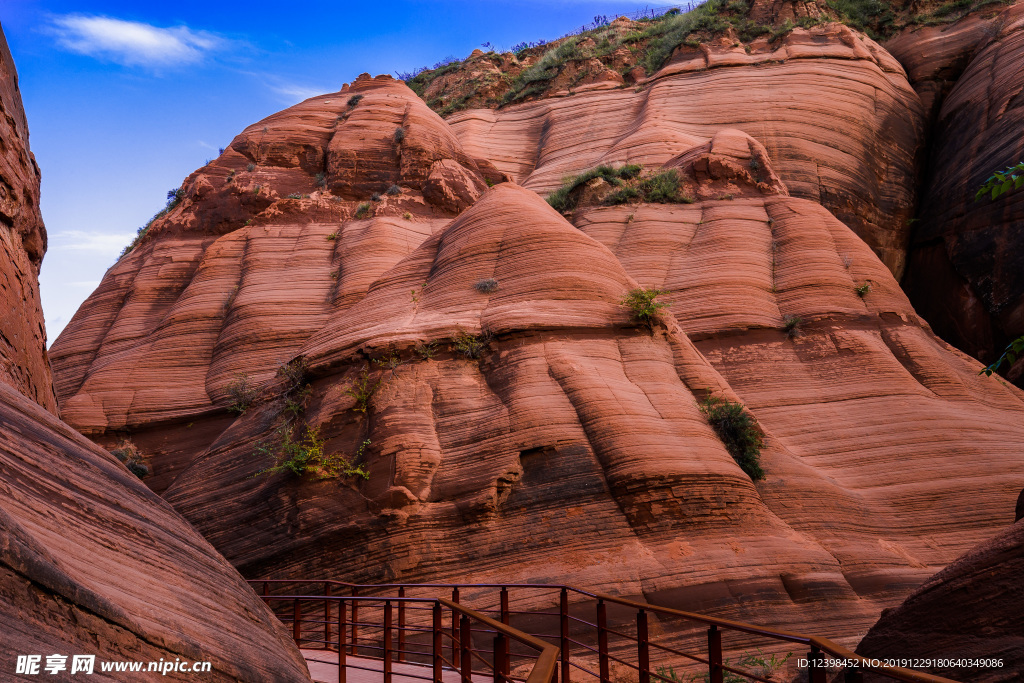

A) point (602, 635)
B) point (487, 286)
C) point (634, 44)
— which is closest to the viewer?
point (602, 635)

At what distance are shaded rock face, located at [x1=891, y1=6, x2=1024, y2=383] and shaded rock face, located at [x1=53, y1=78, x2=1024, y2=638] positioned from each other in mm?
6104

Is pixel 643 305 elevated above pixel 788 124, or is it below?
below

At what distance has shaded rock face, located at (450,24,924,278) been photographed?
2958 cm

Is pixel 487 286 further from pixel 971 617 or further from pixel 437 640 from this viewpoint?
pixel 971 617

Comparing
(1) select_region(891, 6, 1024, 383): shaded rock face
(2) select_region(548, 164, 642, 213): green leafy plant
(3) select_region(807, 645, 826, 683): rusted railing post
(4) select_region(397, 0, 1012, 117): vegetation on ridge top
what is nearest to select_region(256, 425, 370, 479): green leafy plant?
(3) select_region(807, 645, 826, 683): rusted railing post

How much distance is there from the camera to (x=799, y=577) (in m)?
11.9

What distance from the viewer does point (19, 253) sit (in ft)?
33.8

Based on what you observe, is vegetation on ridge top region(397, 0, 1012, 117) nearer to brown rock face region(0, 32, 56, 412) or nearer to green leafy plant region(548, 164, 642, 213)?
green leafy plant region(548, 164, 642, 213)

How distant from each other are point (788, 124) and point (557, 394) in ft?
72.3

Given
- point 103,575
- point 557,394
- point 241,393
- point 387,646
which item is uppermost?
point 241,393

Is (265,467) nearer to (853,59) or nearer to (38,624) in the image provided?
(38,624)

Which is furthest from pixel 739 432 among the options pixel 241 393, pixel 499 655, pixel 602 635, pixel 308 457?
pixel 241 393

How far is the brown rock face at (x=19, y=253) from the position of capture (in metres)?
9.29

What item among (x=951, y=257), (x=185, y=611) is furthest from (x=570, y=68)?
(x=185, y=611)
